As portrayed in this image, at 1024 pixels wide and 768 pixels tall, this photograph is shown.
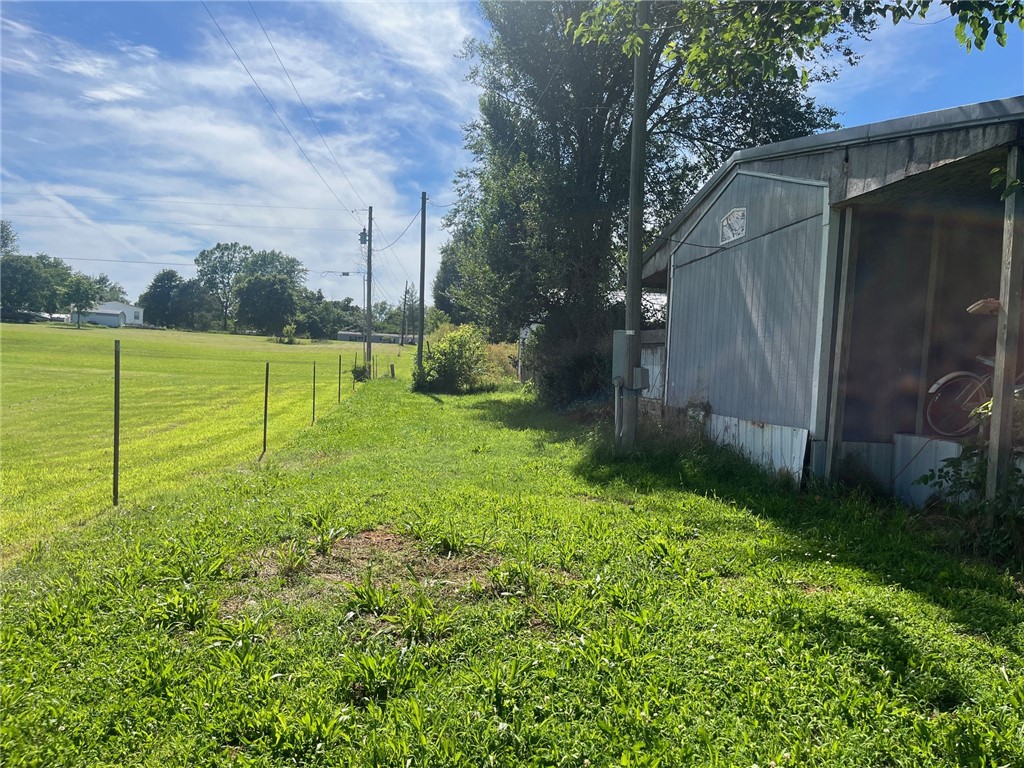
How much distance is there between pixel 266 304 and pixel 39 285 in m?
25.8

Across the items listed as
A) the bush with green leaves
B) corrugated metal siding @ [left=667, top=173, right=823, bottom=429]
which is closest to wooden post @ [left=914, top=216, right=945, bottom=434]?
corrugated metal siding @ [left=667, top=173, right=823, bottom=429]

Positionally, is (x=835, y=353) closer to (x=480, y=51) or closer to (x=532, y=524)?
(x=532, y=524)

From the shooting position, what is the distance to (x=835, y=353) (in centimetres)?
668

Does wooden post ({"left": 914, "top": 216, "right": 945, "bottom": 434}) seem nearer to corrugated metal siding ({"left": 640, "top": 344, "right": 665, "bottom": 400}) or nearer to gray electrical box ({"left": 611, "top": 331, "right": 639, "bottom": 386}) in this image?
gray electrical box ({"left": 611, "top": 331, "right": 639, "bottom": 386})

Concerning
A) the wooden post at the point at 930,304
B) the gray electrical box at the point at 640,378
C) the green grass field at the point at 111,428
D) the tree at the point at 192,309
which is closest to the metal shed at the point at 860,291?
the wooden post at the point at 930,304

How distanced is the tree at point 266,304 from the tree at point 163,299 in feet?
33.6

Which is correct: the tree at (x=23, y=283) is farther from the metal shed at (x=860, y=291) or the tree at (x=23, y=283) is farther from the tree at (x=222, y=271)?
the metal shed at (x=860, y=291)

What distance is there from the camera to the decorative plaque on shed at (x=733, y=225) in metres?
8.56

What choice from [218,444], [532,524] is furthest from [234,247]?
[532,524]

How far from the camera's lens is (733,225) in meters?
8.82

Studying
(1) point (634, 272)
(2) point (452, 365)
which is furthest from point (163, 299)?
(1) point (634, 272)

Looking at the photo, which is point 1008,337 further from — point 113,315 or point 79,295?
point 113,315

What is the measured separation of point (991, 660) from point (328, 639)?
341cm

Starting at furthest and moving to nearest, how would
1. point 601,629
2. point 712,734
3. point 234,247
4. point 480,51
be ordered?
point 234,247, point 480,51, point 601,629, point 712,734
